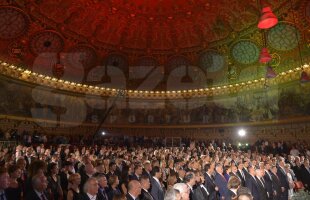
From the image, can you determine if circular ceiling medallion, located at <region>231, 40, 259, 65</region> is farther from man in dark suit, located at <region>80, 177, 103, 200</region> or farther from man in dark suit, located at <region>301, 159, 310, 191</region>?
man in dark suit, located at <region>80, 177, 103, 200</region>

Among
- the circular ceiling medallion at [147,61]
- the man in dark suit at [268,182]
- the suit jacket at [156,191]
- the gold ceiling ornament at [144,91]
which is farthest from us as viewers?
the circular ceiling medallion at [147,61]

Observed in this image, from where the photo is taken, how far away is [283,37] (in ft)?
88.3

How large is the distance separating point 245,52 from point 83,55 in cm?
1926

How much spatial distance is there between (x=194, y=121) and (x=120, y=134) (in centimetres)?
910

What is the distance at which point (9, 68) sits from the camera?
2458cm

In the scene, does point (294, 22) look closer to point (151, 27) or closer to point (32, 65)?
point (151, 27)

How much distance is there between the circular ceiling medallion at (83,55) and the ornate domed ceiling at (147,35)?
0.40 ft

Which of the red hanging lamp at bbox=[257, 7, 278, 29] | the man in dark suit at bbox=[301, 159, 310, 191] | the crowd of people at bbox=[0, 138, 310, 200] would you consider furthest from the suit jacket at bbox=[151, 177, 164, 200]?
the man in dark suit at bbox=[301, 159, 310, 191]

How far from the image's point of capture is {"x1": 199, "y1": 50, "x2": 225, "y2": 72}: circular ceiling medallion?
34506mm

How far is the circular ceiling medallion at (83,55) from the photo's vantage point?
33500mm

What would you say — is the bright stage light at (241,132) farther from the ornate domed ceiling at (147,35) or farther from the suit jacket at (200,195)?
the suit jacket at (200,195)

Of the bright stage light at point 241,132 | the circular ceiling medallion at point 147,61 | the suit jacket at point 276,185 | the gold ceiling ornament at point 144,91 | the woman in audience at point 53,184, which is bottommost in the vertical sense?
the suit jacket at point 276,185

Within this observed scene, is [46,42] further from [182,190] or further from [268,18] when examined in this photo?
[182,190]

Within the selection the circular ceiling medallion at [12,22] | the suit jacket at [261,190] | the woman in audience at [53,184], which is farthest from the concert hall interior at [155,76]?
the woman in audience at [53,184]
